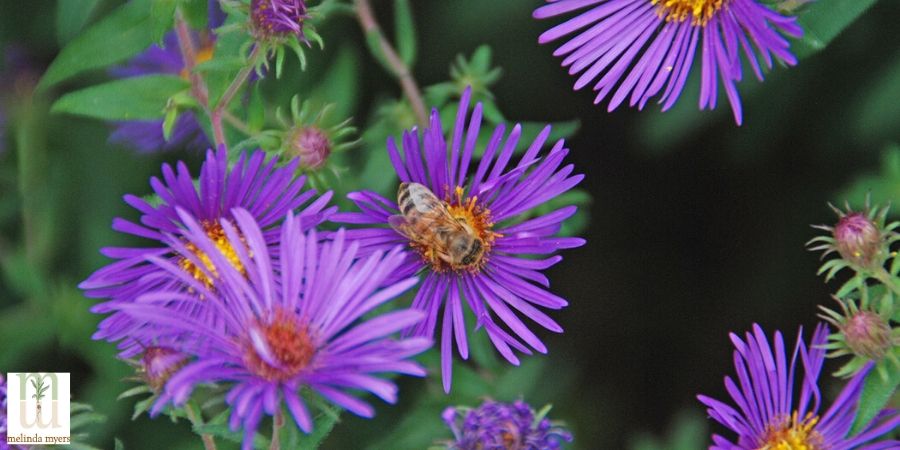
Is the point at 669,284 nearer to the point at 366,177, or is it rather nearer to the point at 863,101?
the point at 863,101

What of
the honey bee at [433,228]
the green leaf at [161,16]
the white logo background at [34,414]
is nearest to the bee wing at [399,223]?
the honey bee at [433,228]

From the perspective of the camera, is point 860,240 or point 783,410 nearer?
point 860,240

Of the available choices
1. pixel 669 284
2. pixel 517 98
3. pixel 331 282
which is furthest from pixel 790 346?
pixel 331 282

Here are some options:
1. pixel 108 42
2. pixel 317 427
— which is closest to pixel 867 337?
pixel 317 427

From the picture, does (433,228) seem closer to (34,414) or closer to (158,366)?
(158,366)

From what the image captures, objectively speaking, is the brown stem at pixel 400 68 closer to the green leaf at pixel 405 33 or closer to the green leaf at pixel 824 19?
the green leaf at pixel 405 33
